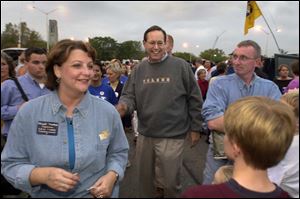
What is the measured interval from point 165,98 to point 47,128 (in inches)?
84.2

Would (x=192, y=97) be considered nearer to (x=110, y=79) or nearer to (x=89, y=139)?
(x=89, y=139)

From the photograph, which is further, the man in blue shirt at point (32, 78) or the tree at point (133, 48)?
the tree at point (133, 48)

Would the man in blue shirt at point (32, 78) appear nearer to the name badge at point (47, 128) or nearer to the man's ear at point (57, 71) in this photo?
the man's ear at point (57, 71)

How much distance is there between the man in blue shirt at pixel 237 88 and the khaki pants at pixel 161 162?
93 cm

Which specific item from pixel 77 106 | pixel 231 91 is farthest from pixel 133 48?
pixel 77 106

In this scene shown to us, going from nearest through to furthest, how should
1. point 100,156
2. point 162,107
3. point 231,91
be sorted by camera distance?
point 100,156 < point 231,91 < point 162,107

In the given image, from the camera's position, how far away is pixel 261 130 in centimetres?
145

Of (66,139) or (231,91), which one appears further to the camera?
(231,91)

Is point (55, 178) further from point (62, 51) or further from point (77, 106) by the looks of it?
point (62, 51)

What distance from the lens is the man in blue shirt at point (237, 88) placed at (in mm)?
3230

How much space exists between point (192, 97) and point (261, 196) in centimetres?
284

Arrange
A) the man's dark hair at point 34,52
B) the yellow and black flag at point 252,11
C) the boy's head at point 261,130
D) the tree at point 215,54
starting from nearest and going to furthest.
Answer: the boy's head at point 261,130 < the yellow and black flag at point 252,11 < the man's dark hair at point 34,52 < the tree at point 215,54

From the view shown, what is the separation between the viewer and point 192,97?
427 cm

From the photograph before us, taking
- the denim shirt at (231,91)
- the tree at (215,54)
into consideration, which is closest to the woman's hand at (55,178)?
the denim shirt at (231,91)
